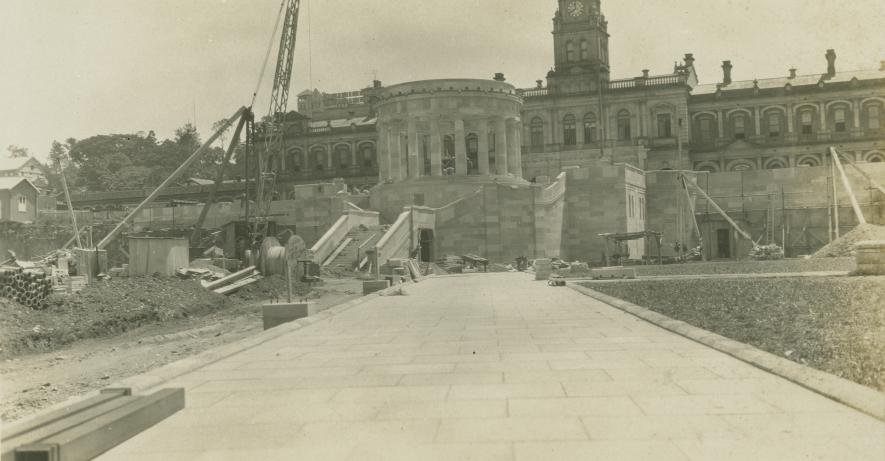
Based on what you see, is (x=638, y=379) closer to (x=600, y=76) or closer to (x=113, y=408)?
(x=113, y=408)

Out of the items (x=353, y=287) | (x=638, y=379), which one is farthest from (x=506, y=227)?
(x=638, y=379)

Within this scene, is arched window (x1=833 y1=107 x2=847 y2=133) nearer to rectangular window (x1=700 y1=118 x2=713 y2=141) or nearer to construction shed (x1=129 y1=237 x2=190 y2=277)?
rectangular window (x1=700 y1=118 x2=713 y2=141)

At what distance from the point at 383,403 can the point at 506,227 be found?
124 ft

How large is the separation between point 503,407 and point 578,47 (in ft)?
265

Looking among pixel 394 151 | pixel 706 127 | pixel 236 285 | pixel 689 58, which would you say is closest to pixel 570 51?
pixel 689 58

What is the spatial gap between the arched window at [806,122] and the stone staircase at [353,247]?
56.9 meters

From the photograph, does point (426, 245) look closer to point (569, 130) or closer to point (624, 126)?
point (569, 130)

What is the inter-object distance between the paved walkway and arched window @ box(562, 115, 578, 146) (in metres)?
72.3

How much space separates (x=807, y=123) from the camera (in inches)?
3258

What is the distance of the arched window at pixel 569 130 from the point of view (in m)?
82.0

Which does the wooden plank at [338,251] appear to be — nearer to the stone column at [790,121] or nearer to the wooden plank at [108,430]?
the wooden plank at [108,430]

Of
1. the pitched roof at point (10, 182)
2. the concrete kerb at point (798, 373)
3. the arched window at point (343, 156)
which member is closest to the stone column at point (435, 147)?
the pitched roof at point (10, 182)

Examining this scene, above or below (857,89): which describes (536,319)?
below

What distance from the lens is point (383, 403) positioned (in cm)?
684
